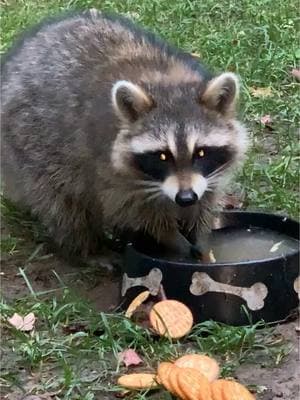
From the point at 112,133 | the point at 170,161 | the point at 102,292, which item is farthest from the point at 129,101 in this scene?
the point at 102,292

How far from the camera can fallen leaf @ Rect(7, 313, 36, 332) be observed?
3600mm

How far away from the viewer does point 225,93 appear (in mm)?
3809

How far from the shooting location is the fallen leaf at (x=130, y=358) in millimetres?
3346

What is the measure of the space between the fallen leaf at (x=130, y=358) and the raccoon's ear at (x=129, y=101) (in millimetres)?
878

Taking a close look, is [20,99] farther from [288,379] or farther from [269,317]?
[288,379]

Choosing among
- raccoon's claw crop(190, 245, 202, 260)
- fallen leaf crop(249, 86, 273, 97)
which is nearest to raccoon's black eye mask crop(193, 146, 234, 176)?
raccoon's claw crop(190, 245, 202, 260)

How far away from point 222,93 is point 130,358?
1.05m

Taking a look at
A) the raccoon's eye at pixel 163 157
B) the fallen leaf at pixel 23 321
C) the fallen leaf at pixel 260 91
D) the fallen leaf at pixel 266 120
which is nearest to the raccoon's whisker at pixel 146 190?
the raccoon's eye at pixel 163 157

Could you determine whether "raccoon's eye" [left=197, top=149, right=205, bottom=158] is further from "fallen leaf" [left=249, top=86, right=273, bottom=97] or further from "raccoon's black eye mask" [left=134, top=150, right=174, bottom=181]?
"fallen leaf" [left=249, top=86, right=273, bottom=97]

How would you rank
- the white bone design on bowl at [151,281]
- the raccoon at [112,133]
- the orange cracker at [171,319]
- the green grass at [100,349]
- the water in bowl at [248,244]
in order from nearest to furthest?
1. the green grass at [100,349]
2. the orange cracker at [171,319]
3. the white bone design on bowl at [151,281]
4. the raccoon at [112,133]
5. the water in bowl at [248,244]

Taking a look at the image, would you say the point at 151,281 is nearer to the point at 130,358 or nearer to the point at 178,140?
the point at 130,358

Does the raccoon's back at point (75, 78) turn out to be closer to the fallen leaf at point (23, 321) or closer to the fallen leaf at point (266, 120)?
the fallen leaf at point (23, 321)

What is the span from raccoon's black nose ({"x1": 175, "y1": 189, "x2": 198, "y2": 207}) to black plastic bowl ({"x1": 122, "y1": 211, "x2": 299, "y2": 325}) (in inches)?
8.1

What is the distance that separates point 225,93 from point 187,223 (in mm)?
532
